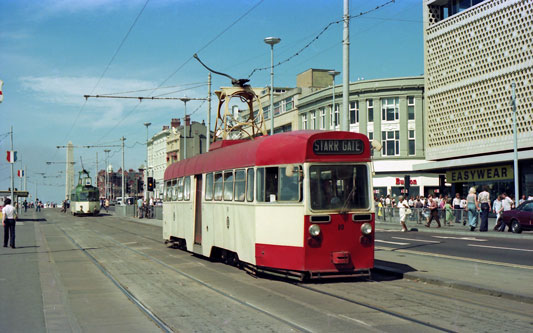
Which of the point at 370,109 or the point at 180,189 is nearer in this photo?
the point at 180,189

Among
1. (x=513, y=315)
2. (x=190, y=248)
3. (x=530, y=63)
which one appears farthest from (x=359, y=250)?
(x=530, y=63)

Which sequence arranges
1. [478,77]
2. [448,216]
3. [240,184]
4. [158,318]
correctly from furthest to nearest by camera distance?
[478,77], [448,216], [240,184], [158,318]

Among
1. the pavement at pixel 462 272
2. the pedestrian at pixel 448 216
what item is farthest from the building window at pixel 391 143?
the pavement at pixel 462 272

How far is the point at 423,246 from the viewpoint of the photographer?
19500 millimetres

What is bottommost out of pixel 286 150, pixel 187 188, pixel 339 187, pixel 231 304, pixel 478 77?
pixel 231 304

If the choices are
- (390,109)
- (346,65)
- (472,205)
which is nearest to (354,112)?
(390,109)

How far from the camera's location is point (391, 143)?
63.7 m

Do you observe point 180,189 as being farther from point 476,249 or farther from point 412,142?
point 412,142

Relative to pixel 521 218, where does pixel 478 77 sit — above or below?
above

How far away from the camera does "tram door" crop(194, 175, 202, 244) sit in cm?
1688

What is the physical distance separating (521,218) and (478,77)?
24715mm

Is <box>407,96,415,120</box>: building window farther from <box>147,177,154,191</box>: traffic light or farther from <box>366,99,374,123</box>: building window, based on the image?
<box>147,177,154,191</box>: traffic light

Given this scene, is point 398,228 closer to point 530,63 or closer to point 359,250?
point 530,63

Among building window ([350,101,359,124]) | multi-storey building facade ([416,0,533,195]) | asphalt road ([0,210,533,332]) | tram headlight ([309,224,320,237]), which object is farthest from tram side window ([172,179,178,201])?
building window ([350,101,359,124])
